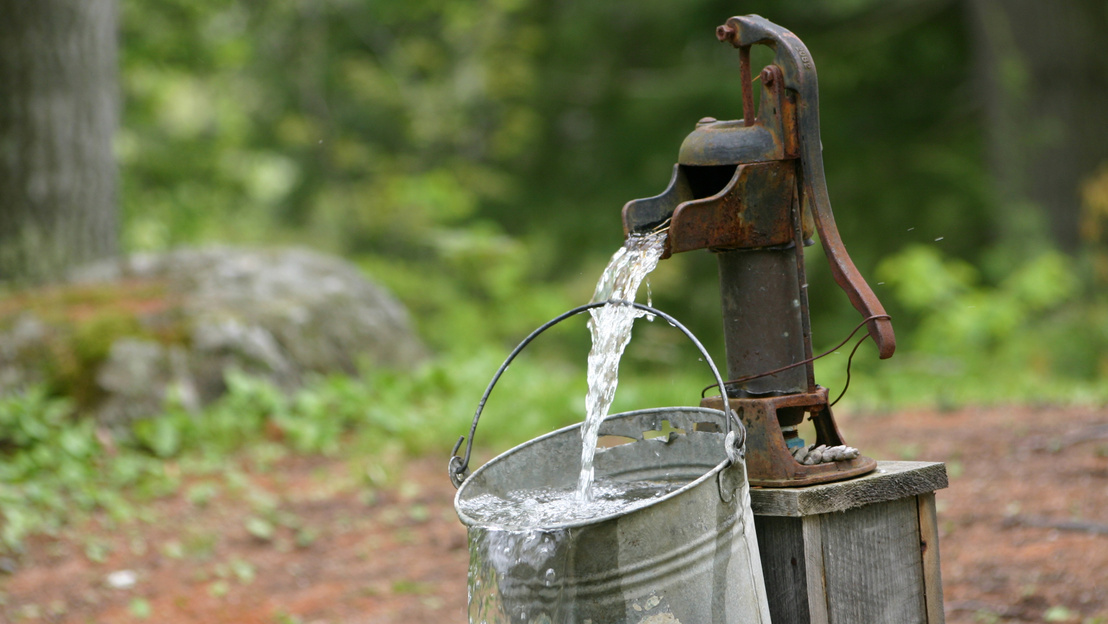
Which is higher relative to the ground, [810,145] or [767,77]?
[767,77]

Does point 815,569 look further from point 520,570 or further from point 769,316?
point 520,570

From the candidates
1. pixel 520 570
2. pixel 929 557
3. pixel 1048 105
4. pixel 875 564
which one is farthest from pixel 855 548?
pixel 1048 105

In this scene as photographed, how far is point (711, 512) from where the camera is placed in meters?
1.57

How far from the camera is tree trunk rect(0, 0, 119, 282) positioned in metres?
5.75

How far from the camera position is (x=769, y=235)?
189 centimetres

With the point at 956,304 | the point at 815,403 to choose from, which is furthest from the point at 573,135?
the point at 815,403

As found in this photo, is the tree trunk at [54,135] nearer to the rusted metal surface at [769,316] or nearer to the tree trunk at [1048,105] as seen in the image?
the rusted metal surface at [769,316]

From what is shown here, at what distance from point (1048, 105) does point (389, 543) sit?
21.8 ft

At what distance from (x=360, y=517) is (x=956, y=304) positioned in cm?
486

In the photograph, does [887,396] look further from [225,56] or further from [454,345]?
[225,56]

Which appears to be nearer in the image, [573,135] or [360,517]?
[360,517]

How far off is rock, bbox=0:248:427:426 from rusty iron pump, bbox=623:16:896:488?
11.8ft

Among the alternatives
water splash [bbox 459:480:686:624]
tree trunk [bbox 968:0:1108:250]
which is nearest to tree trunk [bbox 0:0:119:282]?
water splash [bbox 459:480:686:624]

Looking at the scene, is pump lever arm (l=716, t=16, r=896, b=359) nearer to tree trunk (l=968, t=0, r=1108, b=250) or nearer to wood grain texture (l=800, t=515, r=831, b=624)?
wood grain texture (l=800, t=515, r=831, b=624)
